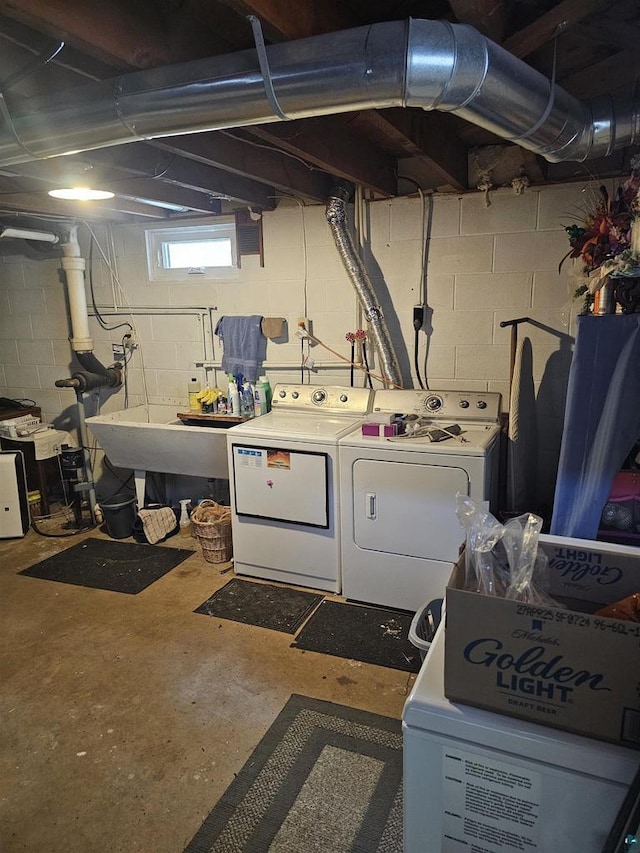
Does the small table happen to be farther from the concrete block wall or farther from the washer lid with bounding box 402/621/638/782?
the washer lid with bounding box 402/621/638/782

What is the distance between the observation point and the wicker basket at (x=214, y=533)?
338cm

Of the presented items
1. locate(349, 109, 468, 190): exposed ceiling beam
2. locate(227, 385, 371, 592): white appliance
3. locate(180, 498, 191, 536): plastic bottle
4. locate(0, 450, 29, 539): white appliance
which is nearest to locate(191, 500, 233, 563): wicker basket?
locate(227, 385, 371, 592): white appliance

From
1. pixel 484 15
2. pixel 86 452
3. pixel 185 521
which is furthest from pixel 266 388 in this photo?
pixel 484 15

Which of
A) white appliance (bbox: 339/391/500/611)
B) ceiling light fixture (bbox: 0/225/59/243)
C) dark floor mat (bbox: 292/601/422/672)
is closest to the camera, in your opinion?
dark floor mat (bbox: 292/601/422/672)

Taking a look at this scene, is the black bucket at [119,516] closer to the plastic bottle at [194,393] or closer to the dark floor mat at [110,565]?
the dark floor mat at [110,565]

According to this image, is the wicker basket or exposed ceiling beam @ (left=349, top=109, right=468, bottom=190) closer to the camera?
exposed ceiling beam @ (left=349, top=109, right=468, bottom=190)

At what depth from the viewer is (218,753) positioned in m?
2.00

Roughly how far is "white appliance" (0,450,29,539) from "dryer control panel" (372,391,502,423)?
2.51 meters

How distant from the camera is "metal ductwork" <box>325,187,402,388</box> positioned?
3.20 metres

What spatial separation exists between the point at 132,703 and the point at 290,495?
4.05 ft

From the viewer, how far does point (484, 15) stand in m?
1.47

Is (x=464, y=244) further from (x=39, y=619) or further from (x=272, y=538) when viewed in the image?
(x=39, y=619)

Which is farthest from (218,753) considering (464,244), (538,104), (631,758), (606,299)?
(464,244)

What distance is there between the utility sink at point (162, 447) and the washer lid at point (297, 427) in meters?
0.22
